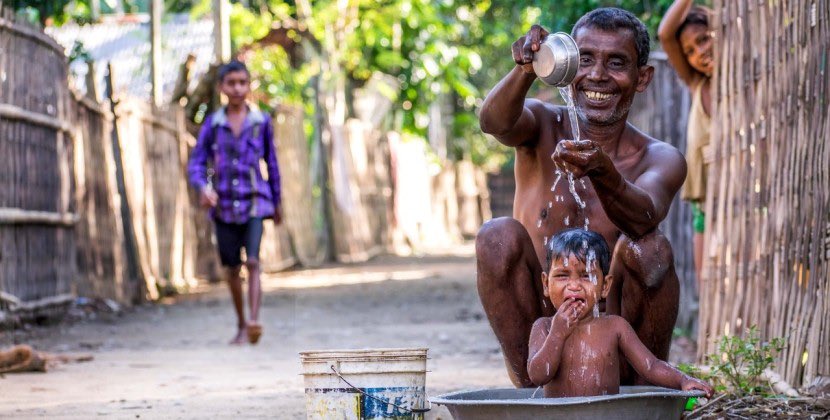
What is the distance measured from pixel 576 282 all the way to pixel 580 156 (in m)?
0.43

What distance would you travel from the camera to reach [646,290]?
412 centimetres

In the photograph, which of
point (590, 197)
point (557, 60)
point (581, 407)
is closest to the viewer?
point (581, 407)

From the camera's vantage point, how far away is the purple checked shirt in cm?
905

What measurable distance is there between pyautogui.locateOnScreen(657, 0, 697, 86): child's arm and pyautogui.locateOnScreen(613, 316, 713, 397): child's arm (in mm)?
3873

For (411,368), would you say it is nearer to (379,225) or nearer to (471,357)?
(471,357)

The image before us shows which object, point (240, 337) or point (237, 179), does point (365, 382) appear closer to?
point (240, 337)

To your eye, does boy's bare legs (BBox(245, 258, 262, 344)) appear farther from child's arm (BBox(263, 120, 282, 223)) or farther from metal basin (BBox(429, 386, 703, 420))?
metal basin (BBox(429, 386, 703, 420))

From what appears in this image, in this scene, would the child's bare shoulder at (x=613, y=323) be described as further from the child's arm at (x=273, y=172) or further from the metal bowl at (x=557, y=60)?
the child's arm at (x=273, y=172)

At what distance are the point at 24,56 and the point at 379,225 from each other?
15.3 m

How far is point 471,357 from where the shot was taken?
7.86 metres

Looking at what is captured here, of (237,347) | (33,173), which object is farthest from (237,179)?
(33,173)

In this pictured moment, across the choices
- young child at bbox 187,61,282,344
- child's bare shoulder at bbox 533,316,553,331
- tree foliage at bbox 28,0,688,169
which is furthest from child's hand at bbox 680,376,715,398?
tree foliage at bbox 28,0,688,169

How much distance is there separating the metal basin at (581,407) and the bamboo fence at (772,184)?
4.91ft

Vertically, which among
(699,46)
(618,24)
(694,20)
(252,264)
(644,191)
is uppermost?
(694,20)
